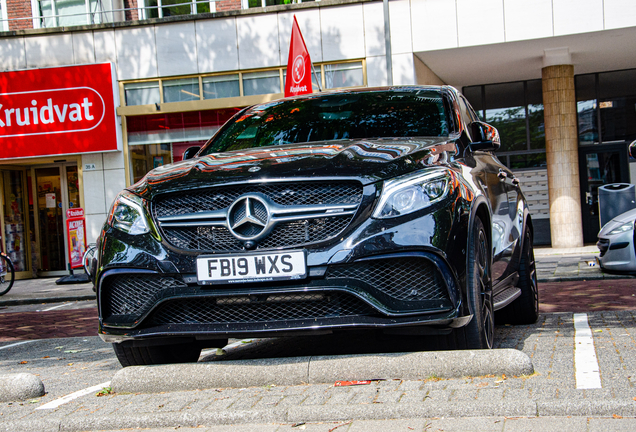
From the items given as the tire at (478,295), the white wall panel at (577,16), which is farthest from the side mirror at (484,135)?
the white wall panel at (577,16)

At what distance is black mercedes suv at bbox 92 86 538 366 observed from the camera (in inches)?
142

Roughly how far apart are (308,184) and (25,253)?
1586cm

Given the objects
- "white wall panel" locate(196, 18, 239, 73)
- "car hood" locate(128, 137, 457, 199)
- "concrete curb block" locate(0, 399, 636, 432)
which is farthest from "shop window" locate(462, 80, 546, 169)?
"concrete curb block" locate(0, 399, 636, 432)

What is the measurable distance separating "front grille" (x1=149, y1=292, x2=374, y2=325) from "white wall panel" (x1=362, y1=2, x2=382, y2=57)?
42.8 feet

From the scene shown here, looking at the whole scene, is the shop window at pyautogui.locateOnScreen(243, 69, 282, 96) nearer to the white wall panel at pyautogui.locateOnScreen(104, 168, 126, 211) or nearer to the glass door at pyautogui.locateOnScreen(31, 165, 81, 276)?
the white wall panel at pyautogui.locateOnScreen(104, 168, 126, 211)

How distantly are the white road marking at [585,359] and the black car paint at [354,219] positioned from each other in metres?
0.63

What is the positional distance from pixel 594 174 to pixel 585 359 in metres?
15.9

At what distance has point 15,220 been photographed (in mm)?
17906

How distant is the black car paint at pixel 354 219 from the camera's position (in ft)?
11.8

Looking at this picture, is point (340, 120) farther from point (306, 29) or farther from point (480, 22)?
point (306, 29)

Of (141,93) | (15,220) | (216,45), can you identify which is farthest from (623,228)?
(15,220)

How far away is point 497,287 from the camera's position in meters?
4.69

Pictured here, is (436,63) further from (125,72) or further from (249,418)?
(249,418)

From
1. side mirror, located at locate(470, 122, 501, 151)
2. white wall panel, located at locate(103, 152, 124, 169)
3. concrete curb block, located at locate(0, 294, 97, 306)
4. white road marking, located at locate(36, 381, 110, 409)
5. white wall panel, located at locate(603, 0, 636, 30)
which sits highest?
white wall panel, located at locate(603, 0, 636, 30)
